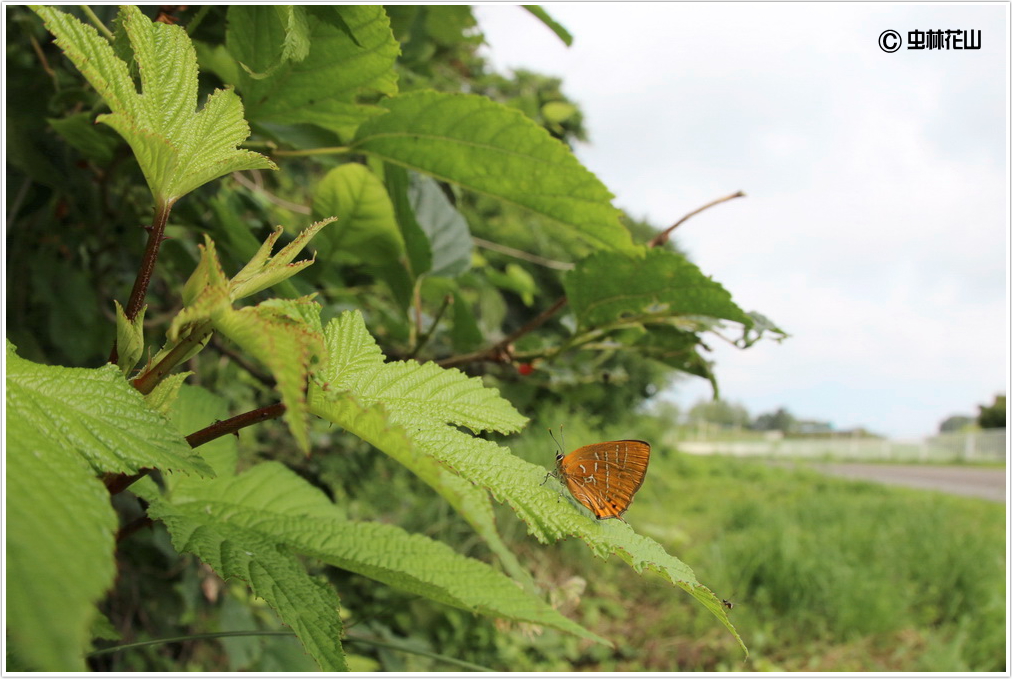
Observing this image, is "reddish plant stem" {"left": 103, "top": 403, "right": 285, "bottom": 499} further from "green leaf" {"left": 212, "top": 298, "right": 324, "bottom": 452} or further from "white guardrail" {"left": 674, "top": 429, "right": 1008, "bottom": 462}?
Result: "white guardrail" {"left": 674, "top": 429, "right": 1008, "bottom": 462}

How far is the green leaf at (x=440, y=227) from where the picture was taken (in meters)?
0.99

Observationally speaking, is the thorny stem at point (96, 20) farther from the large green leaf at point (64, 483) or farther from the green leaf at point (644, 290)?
the green leaf at point (644, 290)

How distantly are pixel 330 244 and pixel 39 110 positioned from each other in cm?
45

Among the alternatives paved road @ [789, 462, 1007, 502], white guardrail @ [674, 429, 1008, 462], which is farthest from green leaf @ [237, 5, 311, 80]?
white guardrail @ [674, 429, 1008, 462]

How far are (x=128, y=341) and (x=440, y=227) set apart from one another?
2.24 ft

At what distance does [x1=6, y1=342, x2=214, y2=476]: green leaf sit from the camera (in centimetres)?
31

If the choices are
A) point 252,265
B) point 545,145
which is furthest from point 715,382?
point 252,265

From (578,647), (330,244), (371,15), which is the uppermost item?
(371,15)

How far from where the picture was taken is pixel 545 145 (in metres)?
0.65

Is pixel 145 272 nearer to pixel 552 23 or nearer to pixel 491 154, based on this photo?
pixel 491 154

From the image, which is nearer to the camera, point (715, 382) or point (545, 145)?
point (545, 145)

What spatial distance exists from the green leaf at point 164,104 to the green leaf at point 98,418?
0.13 m

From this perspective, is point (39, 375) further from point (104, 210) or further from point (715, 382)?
point (715, 382)

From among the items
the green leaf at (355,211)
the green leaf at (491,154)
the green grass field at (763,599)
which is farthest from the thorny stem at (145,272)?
the green grass field at (763,599)
